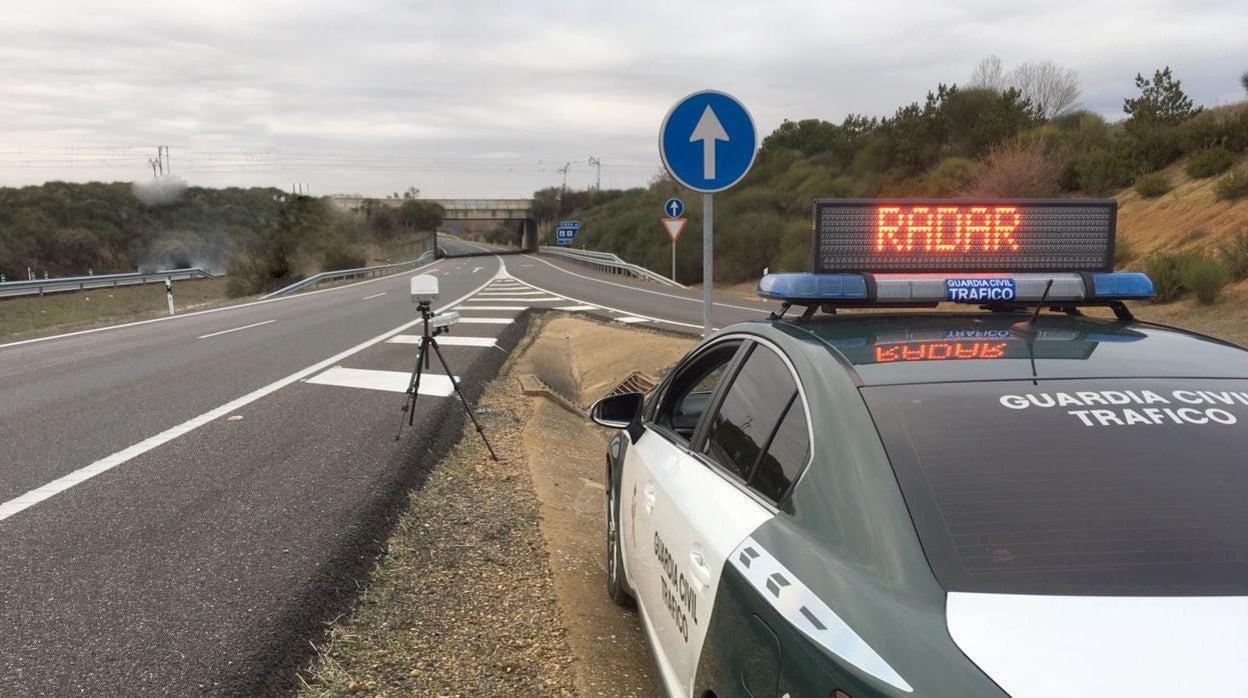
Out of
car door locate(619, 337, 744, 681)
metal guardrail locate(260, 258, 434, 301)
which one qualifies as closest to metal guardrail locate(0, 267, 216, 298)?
metal guardrail locate(260, 258, 434, 301)

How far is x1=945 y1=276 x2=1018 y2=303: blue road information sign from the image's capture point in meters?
2.79

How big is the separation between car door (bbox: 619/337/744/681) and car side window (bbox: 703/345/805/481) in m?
0.16

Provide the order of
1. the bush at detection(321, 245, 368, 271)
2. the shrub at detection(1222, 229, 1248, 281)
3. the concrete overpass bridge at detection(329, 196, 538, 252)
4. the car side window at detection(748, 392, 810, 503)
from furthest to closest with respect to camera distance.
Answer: the concrete overpass bridge at detection(329, 196, 538, 252) < the bush at detection(321, 245, 368, 271) < the shrub at detection(1222, 229, 1248, 281) < the car side window at detection(748, 392, 810, 503)

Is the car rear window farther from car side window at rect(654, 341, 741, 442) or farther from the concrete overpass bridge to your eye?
the concrete overpass bridge

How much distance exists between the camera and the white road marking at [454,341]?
1257cm

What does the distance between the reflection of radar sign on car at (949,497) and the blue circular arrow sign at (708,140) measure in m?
3.24

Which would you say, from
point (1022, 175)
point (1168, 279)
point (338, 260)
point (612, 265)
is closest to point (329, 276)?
point (612, 265)

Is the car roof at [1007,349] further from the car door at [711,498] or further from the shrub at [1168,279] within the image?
the shrub at [1168,279]

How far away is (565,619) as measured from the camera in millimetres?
3781

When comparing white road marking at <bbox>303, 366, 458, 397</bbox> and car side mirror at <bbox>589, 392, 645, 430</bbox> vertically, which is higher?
car side mirror at <bbox>589, 392, 645, 430</bbox>

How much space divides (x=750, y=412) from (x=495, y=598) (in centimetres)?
203

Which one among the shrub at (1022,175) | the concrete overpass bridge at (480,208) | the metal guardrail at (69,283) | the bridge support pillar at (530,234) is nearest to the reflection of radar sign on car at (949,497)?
the metal guardrail at (69,283)

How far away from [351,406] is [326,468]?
7.41 feet

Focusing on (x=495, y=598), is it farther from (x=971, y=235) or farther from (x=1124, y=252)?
(x=1124, y=252)
